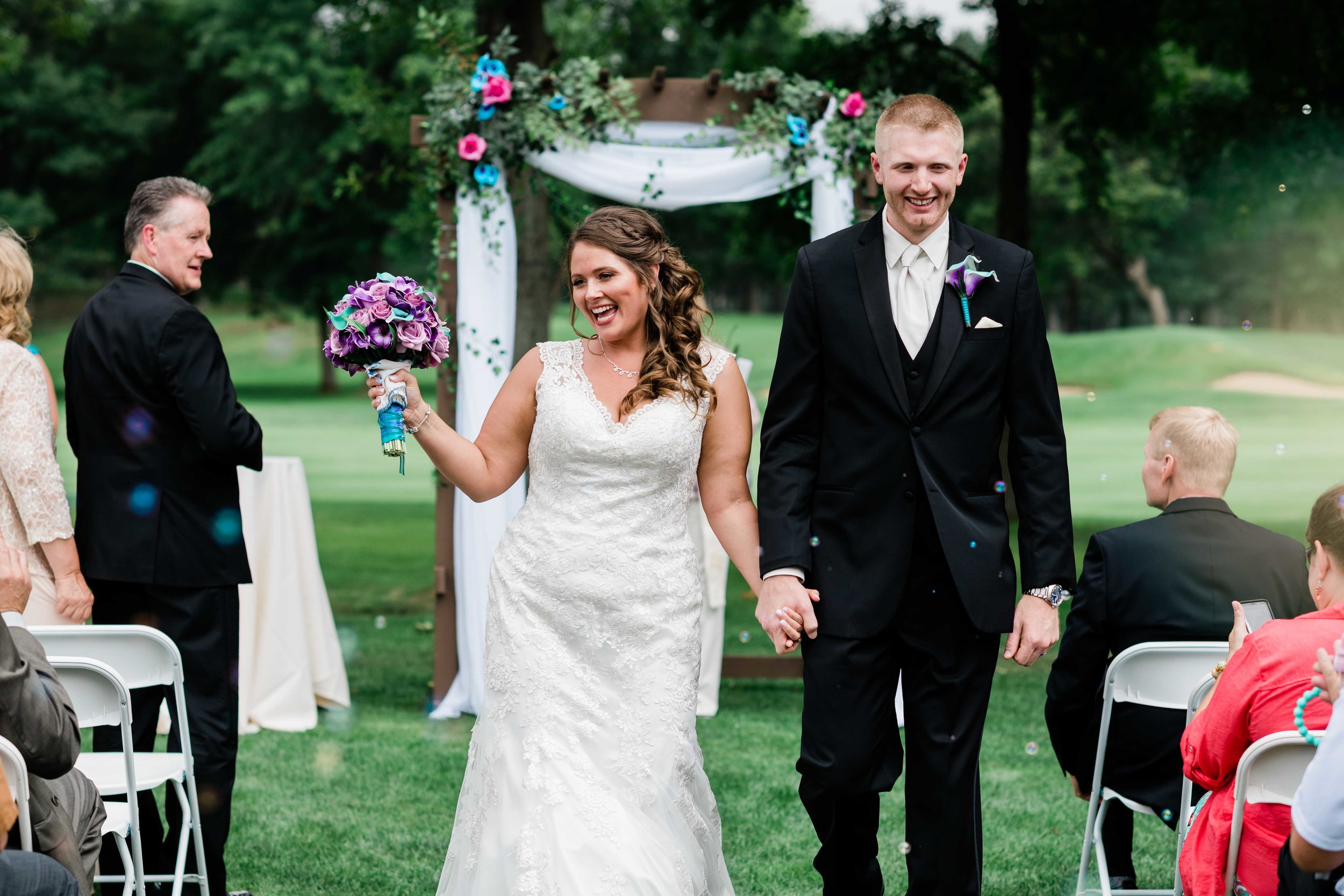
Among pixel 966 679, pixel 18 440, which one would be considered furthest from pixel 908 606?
pixel 18 440

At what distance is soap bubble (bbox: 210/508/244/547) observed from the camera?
4.15 meters

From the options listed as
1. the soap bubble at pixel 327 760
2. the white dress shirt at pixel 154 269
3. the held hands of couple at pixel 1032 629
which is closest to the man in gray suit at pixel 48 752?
the white dress shirt at pixel 154 269

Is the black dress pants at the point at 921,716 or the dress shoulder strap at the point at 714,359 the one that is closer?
the black dress pants at the point at 921,716

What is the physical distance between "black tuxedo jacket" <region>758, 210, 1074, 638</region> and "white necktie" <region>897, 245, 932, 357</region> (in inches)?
1.9

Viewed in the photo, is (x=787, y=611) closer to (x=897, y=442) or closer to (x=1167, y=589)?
(x=897, y=442)

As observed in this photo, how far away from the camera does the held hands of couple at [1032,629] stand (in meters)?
3.18

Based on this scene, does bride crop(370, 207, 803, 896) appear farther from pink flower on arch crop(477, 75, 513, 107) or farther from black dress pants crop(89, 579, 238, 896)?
pink flower on arch crop(477, 75, 513, 107)

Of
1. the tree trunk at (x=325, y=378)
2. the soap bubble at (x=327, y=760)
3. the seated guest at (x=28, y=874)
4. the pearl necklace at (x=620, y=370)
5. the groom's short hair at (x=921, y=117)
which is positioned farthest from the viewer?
the tree trunk at (x=325, y=378)

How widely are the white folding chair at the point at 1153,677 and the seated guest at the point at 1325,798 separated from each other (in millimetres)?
1200

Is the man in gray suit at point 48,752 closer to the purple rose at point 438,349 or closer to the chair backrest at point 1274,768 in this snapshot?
the purple rose at point 438,349

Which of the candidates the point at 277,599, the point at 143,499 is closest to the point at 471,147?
the point at 277,599

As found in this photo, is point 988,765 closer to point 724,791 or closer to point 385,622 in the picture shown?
point 724,791

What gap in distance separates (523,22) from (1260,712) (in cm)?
991

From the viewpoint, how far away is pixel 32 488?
409 cm
